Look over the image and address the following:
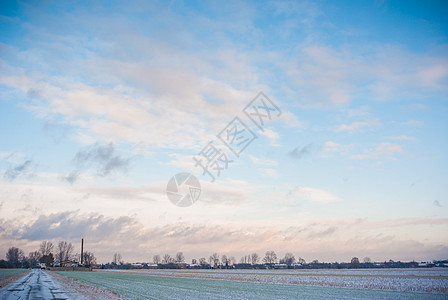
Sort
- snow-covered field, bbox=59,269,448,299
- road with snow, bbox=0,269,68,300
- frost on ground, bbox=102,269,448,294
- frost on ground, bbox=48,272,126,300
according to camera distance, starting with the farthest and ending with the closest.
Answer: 1. frost on ground, bbox=102,269,448,294
2. snow-covered field, bbox=59,269,448,299
3. frost on ground, bbox=48,272,126,300
4. road with snow, bbox=0,269,68,300

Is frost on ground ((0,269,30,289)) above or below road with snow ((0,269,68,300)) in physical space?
below

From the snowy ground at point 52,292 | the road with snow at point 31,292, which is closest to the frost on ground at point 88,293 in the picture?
the snowy ground at point 52,292

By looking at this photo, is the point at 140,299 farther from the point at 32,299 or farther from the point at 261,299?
the point at 261,299

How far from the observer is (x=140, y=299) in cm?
3192

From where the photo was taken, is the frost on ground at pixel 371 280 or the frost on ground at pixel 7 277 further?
the frost on ground at pixel 7 277

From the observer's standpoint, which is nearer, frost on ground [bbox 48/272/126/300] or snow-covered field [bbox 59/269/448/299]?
frost on ground [bbox 48/272/126/300]

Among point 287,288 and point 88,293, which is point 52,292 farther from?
point 287,288

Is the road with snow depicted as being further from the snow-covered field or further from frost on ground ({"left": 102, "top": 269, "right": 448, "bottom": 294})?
frost on ground ({"left": 102, "top": 269, "right": 448, "bottom": 294})

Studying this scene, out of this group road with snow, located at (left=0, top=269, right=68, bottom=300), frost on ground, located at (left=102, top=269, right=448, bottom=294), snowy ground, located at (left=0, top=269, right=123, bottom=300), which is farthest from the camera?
frost on ground, located at (left=102, top=269, right=448, bottom=294)

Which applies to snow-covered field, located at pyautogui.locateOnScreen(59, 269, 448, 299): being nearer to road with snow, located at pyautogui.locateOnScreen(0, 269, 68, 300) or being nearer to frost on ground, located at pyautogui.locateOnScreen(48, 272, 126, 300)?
frost on ground, located at pyautogui.locateOnScreen(48, 272, 126, 300)

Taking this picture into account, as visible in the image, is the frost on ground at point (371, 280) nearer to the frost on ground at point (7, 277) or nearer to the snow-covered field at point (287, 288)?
the snow-covered field at point (287, 288)

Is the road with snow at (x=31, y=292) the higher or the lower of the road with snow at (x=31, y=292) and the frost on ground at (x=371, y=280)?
the higher

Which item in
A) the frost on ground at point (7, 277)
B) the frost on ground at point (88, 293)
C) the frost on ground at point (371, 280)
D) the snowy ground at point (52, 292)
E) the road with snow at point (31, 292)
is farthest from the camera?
the frost on ground at point (7, 277)

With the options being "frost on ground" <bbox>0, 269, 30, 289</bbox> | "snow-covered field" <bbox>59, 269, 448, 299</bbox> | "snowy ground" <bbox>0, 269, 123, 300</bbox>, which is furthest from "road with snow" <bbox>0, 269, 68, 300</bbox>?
"snow-covered field" <bbox>59, 269, 448, 299</bbox>
